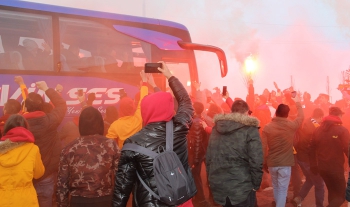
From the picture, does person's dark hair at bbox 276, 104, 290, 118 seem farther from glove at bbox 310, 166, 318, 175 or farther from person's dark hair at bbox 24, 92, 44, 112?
person's dark hair at bbox 24, 92, 44, 112

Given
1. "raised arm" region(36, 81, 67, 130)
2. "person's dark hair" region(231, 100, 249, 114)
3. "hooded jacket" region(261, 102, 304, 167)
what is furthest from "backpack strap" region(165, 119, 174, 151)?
"hooded jacket" region(261, 102, 304, 167)

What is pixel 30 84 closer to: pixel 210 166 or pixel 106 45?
Answer: pixel 106 45

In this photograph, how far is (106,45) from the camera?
7.85m

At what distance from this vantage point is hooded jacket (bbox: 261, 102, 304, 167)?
5.50 m

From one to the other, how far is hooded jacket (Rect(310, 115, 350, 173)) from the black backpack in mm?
3646

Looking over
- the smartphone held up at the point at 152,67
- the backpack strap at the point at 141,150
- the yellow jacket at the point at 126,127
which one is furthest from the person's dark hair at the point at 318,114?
the backpack strap at the point at 141,150

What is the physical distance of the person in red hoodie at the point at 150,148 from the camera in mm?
2643

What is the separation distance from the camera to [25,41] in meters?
7.04

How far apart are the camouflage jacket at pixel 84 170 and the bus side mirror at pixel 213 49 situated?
19.0ft

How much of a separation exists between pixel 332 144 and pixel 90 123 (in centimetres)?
397

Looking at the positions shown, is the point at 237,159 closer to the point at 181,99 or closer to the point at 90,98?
the point at 181,99

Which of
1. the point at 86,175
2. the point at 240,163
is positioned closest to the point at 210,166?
the point at 240,163

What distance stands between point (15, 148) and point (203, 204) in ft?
13.5

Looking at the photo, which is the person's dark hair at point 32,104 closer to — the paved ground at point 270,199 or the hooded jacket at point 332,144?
the hooded jacket at point 332,144
